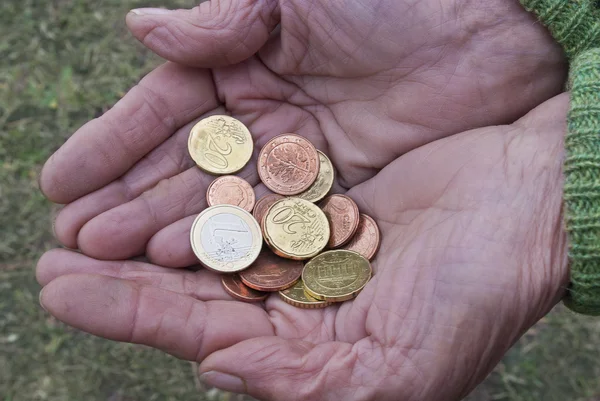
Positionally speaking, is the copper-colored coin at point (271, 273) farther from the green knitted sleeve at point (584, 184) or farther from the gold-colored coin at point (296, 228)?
the green knitted sleeve at point (584, 184)

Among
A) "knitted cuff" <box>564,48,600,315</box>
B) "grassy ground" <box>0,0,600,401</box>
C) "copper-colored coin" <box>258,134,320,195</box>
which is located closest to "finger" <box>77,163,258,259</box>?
"copper-colored coin" <box>258,134,320,195</box>

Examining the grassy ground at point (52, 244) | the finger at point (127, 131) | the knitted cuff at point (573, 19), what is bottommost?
the grassy ground at point (52, 244)

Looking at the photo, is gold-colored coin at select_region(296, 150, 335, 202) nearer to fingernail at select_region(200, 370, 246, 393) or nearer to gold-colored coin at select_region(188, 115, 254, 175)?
gold-colored coin at select_region(188, 115, 254, 175)

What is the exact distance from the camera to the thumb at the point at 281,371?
182cm

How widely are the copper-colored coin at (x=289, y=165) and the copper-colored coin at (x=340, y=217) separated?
133 mm

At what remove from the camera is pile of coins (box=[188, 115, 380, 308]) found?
2301 millimetres

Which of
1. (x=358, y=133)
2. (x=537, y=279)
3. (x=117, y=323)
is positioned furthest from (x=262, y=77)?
(x=537, y=279)

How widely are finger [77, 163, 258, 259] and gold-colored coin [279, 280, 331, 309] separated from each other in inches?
21.1

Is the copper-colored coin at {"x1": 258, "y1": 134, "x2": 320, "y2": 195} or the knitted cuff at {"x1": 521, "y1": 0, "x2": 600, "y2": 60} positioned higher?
the knitted cuff at {"x1": 521, "y1": 0, "x2": 600, "y2": 60}

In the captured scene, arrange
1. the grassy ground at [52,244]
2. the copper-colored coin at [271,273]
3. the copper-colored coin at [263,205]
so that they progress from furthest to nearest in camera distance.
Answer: the grassy ground at [52,244] < the copper-colored coin at [263,205] < the copper-colored coin at [271,273]

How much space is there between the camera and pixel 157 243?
92.0 inches

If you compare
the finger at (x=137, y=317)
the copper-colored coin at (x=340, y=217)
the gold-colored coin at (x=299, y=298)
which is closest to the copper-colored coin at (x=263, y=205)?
the copper-colored coin at (x=340, y=217)

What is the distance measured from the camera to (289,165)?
2.58 metres

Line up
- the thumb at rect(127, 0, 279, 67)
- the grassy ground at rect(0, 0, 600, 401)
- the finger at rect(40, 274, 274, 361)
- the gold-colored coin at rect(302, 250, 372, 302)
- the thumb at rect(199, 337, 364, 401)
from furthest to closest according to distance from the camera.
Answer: the grassy ground at rect(0, 0, 600, 401) < the thumb at rect(127, 0, 279, 67) < the gold-colored coin at rect(302, 250, 372, 302) < the finger at rect(40, 274, 274, 361) < the thumb at rect(199, 337, 364, 401)
